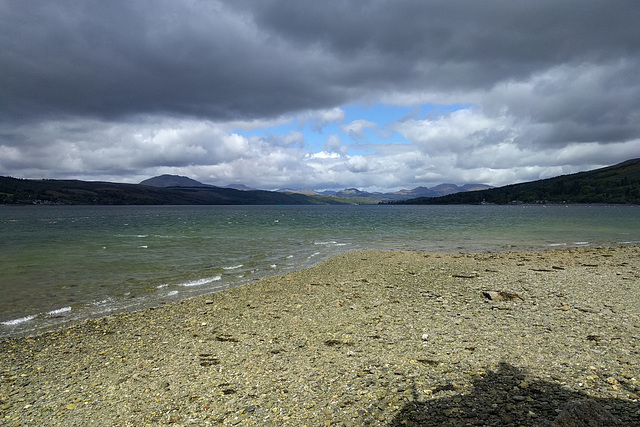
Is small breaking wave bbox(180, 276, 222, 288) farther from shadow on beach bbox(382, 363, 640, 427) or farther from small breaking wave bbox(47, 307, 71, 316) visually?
shadow on beach bbox(382, 363, 640, 427)

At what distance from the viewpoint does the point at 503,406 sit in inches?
259

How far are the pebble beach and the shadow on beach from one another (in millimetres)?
35

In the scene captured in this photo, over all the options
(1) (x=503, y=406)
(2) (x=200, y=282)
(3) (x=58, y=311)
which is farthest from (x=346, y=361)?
(2) (x=200, y=282)

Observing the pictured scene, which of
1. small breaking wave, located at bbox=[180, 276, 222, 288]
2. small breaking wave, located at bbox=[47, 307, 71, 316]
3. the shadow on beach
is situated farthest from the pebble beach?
small breaking wave, located at bbox=[180, 276, 222, 288]

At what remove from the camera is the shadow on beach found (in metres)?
6.09

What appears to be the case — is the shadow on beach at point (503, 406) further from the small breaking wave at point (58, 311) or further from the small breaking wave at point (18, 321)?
the small breaking wave at point (58, 311)

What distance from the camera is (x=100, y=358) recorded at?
10602 mm

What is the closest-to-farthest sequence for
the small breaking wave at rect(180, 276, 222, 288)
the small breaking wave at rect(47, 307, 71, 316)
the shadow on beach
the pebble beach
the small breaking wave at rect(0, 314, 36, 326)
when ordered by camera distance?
the shadow on beach
the pebble beach
the small breaking wave at rect(0, 314, 36, 326)
the small breaking wave at rect(47, 307, 71, 316)
the small breaking wave at rect(180, 276, 222, 288)

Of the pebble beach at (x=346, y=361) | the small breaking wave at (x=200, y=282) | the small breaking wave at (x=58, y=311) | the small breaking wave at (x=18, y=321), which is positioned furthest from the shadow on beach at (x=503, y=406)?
the small breaking wave at (x=200, y=282)

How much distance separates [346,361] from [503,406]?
155 inches

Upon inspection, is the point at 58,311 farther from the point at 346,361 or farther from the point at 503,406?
the point at 503,406

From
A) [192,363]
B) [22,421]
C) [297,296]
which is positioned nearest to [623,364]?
[192,363]

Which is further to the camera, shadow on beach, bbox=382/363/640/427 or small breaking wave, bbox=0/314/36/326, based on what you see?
small breaking wave, bbox=0/314/36/326

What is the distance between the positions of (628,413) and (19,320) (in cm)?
2058
